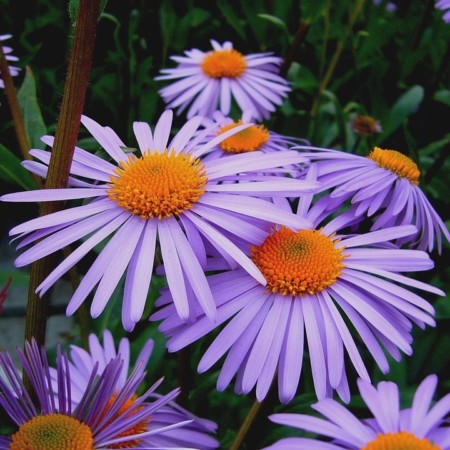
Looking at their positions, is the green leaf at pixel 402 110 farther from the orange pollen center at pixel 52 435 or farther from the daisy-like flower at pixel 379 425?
the orange pollen center at pixel 52 435

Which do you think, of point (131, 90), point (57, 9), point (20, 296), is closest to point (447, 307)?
point (131, 90)

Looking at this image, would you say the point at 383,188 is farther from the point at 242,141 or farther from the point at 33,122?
the point at 33,122

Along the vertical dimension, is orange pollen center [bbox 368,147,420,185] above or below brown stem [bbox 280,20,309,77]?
below

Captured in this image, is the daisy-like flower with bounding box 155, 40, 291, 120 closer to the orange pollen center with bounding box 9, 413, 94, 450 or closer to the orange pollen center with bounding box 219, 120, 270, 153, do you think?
the orange pollen center with bounding box 219, 120, 270, 153

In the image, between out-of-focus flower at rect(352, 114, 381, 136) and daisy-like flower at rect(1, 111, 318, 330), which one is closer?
daisy-like flower at rect(1, 111, 318, 330)

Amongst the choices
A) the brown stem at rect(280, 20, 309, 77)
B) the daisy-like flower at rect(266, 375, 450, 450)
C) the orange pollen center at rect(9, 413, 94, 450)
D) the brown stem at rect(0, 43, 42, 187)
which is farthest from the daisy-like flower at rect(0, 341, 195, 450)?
the brown stem at rect(280, 20, 309, 77)

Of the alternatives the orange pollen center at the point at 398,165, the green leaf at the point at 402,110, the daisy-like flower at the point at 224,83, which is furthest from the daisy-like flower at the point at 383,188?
the green leaf at the point at 402,110

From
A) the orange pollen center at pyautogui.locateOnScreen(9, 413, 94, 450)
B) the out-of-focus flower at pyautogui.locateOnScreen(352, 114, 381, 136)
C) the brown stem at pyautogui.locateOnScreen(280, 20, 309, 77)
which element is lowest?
the orange pollen center at pyautogui.locateOnScreen(9, 413, 94, 450)
